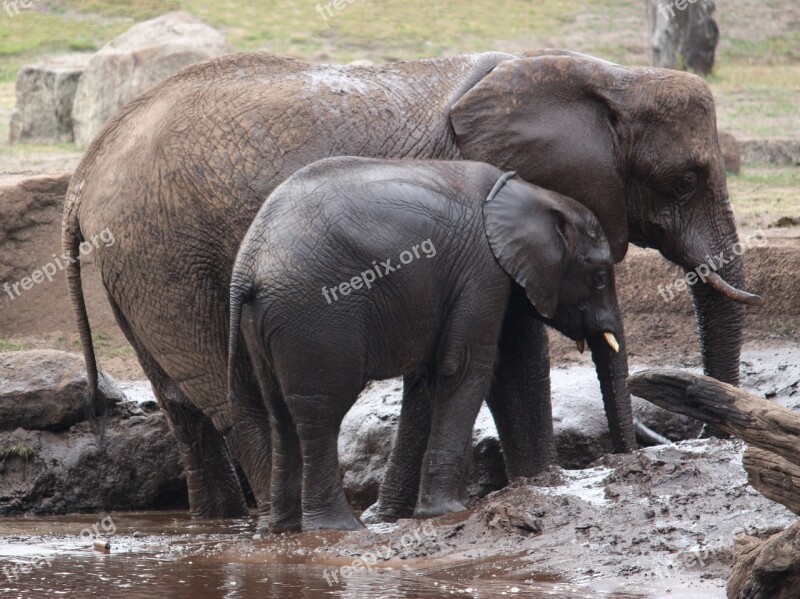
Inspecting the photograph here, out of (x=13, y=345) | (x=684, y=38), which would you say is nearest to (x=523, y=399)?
(x=13, y=345)

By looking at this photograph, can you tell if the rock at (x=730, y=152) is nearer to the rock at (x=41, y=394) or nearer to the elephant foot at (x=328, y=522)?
the rock at (x=41, y=394)

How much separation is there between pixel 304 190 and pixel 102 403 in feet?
8.48

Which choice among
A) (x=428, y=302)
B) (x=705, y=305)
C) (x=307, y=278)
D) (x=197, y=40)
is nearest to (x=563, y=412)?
(x=705, y=305)

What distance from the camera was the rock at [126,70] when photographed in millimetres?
17031

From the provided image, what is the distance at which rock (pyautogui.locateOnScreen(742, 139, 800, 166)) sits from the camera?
16.2 metres

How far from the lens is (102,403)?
8.63 m

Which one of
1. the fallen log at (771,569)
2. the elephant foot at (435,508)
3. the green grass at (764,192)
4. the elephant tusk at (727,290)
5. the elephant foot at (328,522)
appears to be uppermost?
the elephant tusk at (727,290)

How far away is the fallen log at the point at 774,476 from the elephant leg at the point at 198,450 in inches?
140

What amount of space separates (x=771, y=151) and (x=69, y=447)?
32.6ft

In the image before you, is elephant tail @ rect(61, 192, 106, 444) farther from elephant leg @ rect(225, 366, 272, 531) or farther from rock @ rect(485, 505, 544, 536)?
rock @ rect(485, 505, 544, 536)

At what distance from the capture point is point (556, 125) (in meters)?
7.48

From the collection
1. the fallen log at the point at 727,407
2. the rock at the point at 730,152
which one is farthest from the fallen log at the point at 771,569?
the rock at the point at 730,152

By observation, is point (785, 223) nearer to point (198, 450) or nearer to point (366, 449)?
point (366, 449)

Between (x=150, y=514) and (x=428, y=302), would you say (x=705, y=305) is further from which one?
(x=150, y=514)
